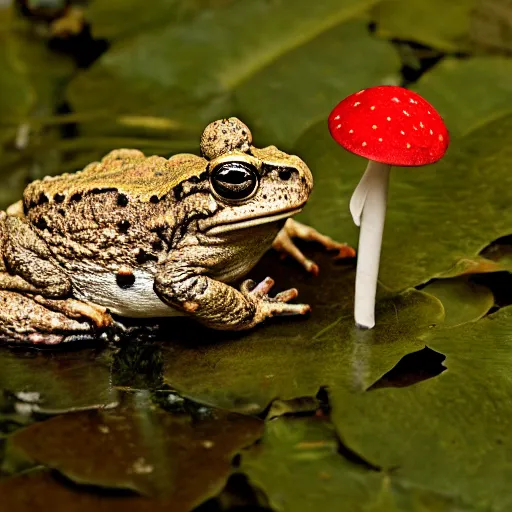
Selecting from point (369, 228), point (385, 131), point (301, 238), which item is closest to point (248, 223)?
point (369, 228)

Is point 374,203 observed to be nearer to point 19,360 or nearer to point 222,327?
point 222,327

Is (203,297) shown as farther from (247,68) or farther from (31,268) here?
(247,68)

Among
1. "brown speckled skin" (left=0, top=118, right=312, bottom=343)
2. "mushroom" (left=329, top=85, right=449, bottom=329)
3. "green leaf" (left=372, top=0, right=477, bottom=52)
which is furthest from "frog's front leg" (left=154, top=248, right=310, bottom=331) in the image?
"green leaf" (left=372, top=0, right=477, bottom=52)

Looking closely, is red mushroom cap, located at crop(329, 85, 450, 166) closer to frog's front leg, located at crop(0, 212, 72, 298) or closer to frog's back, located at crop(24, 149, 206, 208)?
frog's back, located at crop(24, 149, 206, 208)

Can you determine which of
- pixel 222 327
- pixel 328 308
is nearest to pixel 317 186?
pixel 328 308

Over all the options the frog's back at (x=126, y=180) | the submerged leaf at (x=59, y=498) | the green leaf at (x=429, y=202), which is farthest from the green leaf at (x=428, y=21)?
the submerged leaf at (x=59, y=498)

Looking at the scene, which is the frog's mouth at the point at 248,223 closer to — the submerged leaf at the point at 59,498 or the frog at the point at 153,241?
the frog at the point at 153,241
